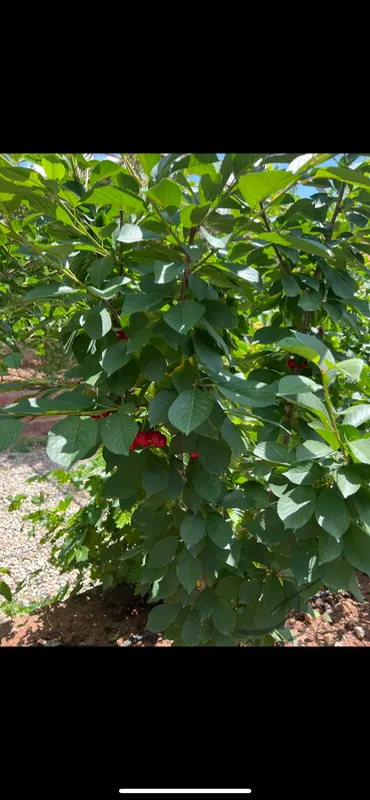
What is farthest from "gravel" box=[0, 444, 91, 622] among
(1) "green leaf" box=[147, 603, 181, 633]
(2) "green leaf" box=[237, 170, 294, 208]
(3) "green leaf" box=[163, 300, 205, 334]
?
(2) "green leaf" box=[237, 170, 294, 208]

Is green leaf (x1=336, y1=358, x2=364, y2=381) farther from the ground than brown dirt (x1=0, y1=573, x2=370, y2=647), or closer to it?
farther from the ground

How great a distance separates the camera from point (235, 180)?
48 cm

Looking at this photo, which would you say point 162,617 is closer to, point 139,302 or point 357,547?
point 357,547

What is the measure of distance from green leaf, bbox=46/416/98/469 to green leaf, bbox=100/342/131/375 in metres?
0.06

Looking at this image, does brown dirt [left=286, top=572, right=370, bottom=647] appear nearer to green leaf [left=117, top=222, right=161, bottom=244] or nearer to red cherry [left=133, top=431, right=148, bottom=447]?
red cherry [left=133, top=431, right=148, bottom=447]

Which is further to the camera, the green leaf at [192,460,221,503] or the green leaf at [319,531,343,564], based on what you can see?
the green leaf at [192,460,221,503]

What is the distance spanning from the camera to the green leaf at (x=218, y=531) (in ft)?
2.15

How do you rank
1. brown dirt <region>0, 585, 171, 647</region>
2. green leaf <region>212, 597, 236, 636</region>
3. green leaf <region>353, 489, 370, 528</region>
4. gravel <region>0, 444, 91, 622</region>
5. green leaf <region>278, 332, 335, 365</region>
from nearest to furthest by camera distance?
green leaf <region>278, 332, 335, 365</region> → green leaf <region>353, 489, 370, 528</region> → green leaf <region>212, 597, 236, 636</region> → brown dirt <region>0, 585, 171, 647</region> → gravel <region>0, 444, 91, 622</region>

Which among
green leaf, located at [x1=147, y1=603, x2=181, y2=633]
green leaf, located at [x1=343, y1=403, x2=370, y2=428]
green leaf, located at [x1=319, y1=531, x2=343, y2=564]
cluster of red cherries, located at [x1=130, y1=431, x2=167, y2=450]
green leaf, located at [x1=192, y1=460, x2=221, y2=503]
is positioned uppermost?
green leaf, located at [x1=343, y1=403, x2=370, y2=428]

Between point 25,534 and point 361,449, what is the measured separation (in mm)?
2489

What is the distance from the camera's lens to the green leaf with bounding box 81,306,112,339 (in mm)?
546

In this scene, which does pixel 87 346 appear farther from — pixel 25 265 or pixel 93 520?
pixel 93 520

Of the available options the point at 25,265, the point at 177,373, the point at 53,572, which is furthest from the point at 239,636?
the point at 53,572

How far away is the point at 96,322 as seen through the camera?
56 cm
